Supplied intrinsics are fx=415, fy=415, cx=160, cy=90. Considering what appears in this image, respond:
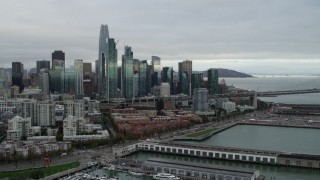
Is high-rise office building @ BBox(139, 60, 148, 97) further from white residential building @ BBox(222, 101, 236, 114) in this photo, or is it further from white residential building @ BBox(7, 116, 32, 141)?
white residential building @ BBox(7, 116, 32, 141)

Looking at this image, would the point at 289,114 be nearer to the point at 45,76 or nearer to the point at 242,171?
the point at 242,171

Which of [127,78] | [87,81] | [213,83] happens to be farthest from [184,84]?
[87,81]

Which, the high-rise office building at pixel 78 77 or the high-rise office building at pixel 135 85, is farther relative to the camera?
the high-rise office building at pixel 135 85

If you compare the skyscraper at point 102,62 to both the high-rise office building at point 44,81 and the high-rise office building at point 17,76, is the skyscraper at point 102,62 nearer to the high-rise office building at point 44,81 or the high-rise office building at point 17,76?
the high-rise office building at point 44,81

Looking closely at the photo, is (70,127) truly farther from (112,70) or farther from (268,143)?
(112,70)

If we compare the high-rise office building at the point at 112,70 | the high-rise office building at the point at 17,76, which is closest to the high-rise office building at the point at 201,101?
the high-rise office building at the point at 112,70
